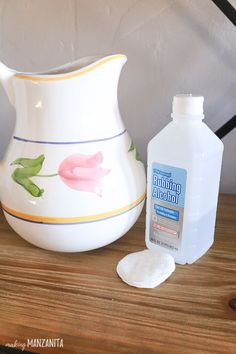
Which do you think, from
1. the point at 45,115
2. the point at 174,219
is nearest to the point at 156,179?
the point at 174,219

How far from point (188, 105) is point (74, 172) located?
0.50 ft

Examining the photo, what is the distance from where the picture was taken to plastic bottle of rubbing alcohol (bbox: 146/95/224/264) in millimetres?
422

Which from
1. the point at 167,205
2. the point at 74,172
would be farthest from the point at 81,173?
the point at 167,205

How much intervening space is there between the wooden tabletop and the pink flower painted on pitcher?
105mm

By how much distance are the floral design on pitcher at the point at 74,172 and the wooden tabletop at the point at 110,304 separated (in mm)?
98

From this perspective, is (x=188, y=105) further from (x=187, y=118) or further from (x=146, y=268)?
(x=146, y=268)

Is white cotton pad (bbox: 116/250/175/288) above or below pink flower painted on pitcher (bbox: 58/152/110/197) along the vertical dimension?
below

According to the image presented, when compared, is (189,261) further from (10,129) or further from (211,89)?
(10,129)

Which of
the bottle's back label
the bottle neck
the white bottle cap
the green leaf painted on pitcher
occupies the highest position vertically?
the white bottle cap

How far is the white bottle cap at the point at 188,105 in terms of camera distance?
0.40 metres

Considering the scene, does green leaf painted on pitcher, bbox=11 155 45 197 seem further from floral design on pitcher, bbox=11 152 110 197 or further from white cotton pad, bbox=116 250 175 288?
white cotton pad, bbox=116 250 175 288

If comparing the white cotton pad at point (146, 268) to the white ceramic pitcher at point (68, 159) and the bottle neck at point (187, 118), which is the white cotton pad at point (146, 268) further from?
the bottle neck at point (187, 118)

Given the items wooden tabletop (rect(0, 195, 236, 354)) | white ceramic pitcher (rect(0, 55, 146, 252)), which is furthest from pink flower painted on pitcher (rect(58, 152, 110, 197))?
wooden tabletop (rect(0, 195, 236, 354))

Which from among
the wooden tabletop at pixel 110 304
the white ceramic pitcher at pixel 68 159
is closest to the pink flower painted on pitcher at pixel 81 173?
the white ceramic pitcher at pixel 68 159
